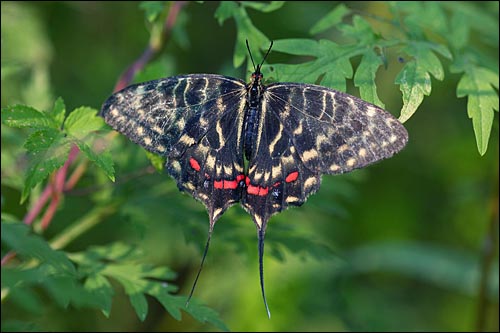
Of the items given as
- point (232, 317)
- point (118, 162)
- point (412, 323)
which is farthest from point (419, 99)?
point (412, 323)

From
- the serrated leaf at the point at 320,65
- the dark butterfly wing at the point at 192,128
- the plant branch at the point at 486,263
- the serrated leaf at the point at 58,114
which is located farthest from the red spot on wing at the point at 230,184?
the plant branch at the point at 486,263

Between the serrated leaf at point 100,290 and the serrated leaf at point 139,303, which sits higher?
the serrated leaf at point 100,290

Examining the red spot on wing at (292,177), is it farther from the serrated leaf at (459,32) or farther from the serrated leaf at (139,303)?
the serrated leaf at (459,32)

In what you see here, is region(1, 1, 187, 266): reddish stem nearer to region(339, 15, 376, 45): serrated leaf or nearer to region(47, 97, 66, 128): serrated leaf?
region(47, 97, 66, 128): serrated leaf

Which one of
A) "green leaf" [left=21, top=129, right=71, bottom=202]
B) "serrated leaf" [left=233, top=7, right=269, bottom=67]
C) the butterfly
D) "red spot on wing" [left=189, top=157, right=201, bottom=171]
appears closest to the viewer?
"green leaf" [left=21, top=129, right=71, bottom=202]

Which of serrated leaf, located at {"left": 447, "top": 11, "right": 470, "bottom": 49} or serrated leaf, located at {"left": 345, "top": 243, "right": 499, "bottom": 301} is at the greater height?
serrated leaf, located at {"left": 447, "top": 11, "right": 470, "bottom": 49}

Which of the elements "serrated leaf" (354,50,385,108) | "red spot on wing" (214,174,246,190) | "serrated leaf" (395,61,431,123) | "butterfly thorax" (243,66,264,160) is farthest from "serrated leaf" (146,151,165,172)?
"serrated leaf" (395,61,431,123)
